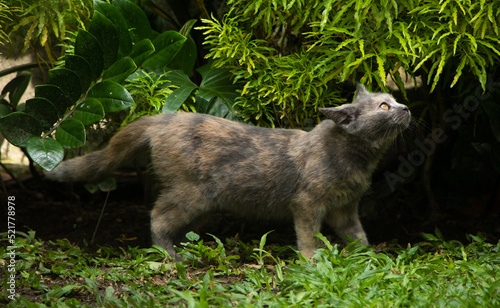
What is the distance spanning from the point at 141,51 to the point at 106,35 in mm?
323

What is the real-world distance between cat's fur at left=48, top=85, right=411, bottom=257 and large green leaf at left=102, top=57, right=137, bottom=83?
1.52 ft

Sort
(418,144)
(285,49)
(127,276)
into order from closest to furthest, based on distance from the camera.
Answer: (127,276), (285,49), (418,144)

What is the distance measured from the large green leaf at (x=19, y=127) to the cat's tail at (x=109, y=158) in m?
0.43

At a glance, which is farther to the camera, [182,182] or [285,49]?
[285,49]

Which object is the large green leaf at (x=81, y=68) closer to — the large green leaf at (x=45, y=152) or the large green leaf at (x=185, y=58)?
the large green leaf at (x=45, y=152)

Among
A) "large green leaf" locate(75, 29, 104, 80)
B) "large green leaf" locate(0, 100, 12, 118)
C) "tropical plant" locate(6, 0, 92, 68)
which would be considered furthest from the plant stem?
"large green leaf" locate(75, 29, 104, 80)

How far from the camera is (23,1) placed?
480 cm

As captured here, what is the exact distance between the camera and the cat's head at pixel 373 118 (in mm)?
4258

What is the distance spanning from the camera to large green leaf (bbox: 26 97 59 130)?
4.44 meters

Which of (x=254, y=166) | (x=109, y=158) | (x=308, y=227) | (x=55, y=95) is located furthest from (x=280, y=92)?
(x=55, y=95)

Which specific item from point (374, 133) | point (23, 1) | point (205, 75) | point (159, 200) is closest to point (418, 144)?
point (374, 133)

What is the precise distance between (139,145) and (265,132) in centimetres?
114

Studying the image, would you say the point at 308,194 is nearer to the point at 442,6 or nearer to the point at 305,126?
the point at 305,126

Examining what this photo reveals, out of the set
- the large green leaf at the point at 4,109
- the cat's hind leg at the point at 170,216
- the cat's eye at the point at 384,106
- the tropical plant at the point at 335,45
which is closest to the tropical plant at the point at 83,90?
the tropical plant at the point at 335,45
